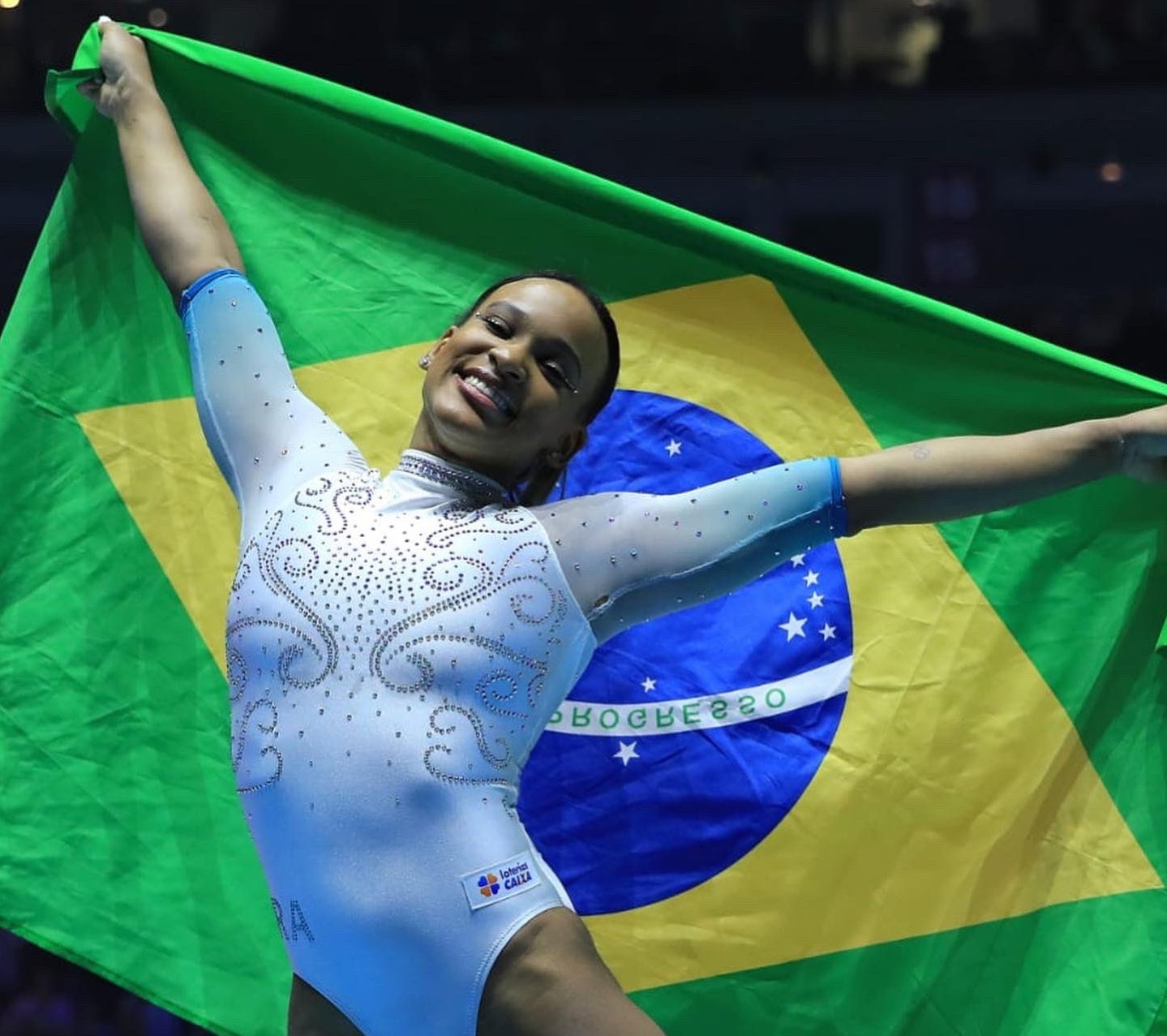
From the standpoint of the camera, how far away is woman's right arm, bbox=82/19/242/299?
3.07 m

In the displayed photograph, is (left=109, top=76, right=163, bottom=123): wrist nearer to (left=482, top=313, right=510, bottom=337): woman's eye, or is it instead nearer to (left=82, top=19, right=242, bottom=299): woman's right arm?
(left=82, top=19, right=242, bottom=299): woman's right arm

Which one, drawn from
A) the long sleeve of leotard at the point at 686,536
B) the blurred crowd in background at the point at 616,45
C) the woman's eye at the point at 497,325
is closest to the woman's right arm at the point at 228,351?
the woman's eye at the point at 497,325

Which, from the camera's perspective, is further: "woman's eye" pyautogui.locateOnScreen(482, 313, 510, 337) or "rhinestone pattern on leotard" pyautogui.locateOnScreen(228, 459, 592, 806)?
"woman's eye" pyautogui.locateOnScreen(482, 313, 510, 337)

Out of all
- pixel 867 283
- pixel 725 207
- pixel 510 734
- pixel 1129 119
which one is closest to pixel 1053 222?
pixel 1129 119

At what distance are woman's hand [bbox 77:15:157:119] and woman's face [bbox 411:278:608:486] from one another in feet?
2.71

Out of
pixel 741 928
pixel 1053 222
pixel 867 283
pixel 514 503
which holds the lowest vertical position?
pixel 741 928

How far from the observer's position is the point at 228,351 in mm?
2938

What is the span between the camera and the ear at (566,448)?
9.55ft

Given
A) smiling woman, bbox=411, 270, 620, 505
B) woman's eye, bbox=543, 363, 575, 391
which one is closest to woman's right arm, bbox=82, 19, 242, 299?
smiling woman, bbox=411, 270, 620, 505

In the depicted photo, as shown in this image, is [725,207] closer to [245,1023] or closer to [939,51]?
[939,51]

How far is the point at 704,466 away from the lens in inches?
132

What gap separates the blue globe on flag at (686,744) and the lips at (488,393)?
61cm

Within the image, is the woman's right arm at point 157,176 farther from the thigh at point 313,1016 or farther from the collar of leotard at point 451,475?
the thigh at point 313,1016

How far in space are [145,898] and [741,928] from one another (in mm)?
1027
